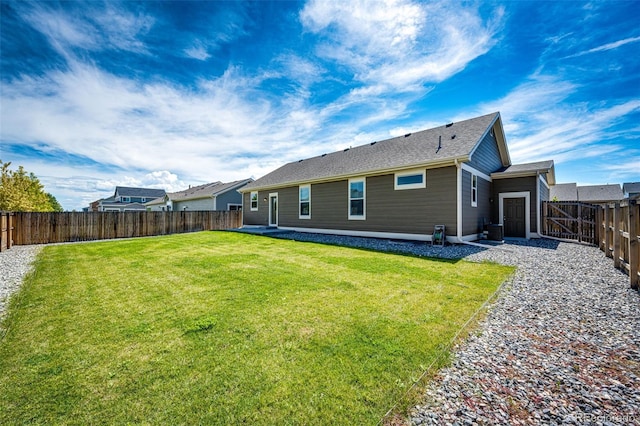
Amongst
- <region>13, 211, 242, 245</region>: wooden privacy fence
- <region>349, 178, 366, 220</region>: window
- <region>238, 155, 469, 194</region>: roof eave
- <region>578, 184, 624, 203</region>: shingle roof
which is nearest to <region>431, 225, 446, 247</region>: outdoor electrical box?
<region>238, 155, 469, 194</region>: roof eave

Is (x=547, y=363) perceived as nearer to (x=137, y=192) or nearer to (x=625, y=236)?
(x=625, y=236)

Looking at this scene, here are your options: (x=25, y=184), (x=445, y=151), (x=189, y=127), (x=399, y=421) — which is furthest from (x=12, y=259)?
(x=25, y=184)

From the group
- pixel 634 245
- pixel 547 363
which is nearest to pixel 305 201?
pixel 634 245

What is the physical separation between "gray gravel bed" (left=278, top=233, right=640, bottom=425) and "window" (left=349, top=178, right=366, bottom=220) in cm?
745

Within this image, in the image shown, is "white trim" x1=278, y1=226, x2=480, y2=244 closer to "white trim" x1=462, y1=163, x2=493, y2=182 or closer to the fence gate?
"white trim" x1=462, y1=163, x2=493, y2=182

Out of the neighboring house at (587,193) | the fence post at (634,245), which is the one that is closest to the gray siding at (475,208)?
the fence post at (634,245)

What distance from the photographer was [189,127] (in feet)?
40.1

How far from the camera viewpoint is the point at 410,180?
1015 cm

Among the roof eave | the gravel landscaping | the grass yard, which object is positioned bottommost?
the gravel landscaping

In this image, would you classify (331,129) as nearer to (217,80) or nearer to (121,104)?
(217,80)

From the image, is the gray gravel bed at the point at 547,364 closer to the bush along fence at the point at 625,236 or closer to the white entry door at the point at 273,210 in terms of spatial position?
the bush along fence at the point at 625,236

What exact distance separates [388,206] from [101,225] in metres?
15.1

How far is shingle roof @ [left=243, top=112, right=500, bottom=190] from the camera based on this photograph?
31.4 ft

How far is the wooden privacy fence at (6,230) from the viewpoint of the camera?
30.4ft
